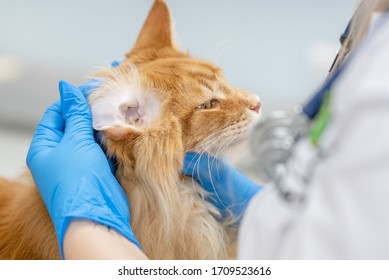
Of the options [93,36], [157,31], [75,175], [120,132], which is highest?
[157,31]

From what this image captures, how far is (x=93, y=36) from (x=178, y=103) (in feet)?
5.61

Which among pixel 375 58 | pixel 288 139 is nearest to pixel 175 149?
pixel 288 139

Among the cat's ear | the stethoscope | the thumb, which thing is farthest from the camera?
the cat's ear

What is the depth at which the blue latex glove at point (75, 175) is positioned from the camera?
48.5 inches

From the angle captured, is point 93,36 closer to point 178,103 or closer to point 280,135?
point 178,103

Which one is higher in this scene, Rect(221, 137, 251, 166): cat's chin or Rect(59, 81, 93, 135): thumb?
Rect(59, 81, 93, 135): thumb

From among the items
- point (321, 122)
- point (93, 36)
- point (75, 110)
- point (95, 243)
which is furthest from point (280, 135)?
point (93, 36)

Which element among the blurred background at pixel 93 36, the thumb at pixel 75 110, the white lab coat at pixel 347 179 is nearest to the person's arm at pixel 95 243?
the thumb at pixel 75 110

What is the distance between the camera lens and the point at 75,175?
129 centimetres

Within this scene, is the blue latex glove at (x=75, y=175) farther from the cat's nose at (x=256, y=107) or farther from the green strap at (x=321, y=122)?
the green strap at (x=321, y=122)

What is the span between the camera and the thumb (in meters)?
1.38

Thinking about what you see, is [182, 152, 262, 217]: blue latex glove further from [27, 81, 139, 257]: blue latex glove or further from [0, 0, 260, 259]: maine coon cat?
[27, 81, 139, 257]: blue latex glove

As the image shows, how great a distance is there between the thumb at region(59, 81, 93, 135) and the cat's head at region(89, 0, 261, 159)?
25mm

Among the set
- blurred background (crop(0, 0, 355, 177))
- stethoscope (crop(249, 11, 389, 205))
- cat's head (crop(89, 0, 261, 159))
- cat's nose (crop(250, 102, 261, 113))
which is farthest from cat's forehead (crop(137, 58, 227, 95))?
blurred background (crop(0, 0, 355, 177))
